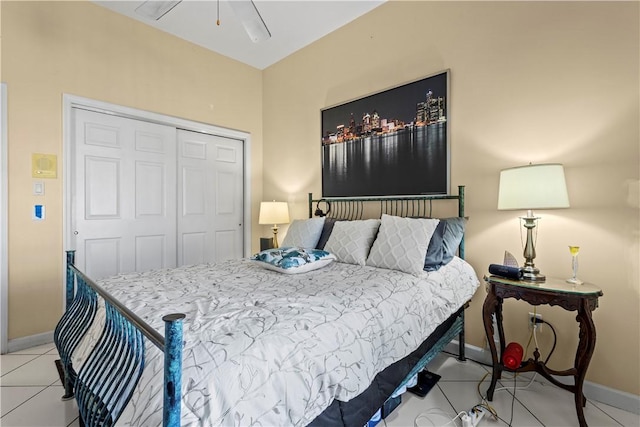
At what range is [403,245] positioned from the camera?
2084 millimetres

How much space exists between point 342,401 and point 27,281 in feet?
9.48

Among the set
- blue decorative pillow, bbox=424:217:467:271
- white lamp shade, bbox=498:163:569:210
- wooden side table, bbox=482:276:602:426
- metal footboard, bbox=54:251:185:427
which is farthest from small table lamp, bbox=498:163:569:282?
metal footboard, bbox=54:251:185:427

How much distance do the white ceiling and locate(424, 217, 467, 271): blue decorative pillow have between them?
2.15 meters

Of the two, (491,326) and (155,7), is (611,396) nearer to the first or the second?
(491,326)

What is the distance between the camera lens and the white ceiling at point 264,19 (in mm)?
2846

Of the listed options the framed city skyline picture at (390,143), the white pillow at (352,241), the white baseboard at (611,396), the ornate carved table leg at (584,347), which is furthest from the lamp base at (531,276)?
the white pillow at (352,241)

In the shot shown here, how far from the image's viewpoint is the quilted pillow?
2.02 metres

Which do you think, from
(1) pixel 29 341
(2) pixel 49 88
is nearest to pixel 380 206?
(2) pixel 49 88

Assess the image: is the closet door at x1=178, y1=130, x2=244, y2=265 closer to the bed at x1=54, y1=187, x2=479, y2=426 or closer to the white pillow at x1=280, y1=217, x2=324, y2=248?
the white pillow at x1=280, y1=217, x2=324, y2=248

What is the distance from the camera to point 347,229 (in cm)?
249

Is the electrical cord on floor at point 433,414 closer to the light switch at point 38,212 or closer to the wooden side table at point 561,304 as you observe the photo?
the wooden side table at point 561,304

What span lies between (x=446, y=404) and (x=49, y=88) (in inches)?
152

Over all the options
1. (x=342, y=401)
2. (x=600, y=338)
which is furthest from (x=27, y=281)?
(x=600, y=338)

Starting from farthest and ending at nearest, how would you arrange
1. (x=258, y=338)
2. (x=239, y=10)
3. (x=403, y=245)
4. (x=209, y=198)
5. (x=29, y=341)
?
(x=209, y=198) → (x=29, y=341) → (x=403, y=245) → (x=239, y=10) → (x=258, y=338)
